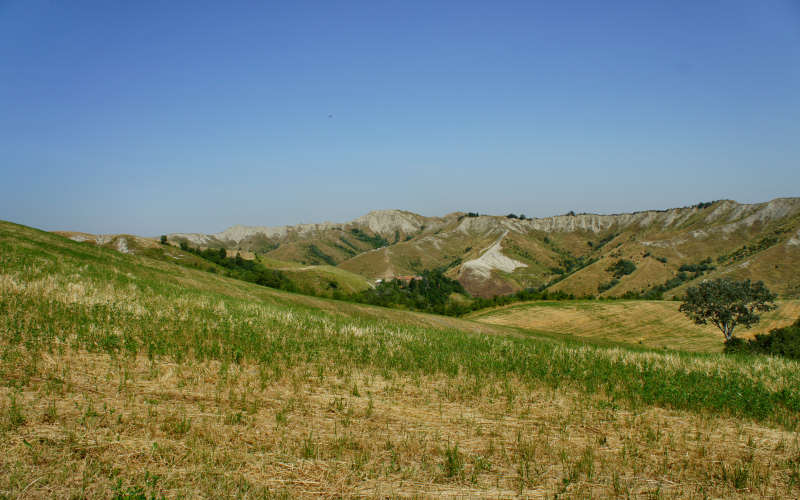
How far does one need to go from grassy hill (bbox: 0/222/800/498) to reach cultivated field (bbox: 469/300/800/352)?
73130mm

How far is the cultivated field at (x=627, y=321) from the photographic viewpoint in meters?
78.9

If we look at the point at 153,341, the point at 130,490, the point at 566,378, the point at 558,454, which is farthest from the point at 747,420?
the point at 153,341

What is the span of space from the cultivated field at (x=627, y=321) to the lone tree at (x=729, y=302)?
4861 millimetres

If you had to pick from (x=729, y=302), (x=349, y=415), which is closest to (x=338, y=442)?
(x=349, y=415)

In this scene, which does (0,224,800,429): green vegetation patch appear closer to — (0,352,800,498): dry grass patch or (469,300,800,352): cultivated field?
(0,352,800,498): dry grass patch

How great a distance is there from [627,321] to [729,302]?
26.2 m

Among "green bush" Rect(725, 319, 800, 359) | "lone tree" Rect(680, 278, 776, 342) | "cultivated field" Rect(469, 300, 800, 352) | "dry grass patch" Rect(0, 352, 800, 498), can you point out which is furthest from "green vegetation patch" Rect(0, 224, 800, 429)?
"lone tree" Rect(680, 278, 776, 342)

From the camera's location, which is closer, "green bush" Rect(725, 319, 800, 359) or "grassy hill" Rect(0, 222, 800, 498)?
"grassy hill" Rect(0, 222, 800, 498)

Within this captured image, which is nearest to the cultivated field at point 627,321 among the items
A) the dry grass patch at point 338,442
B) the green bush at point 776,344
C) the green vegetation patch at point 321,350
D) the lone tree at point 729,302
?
the lone tree at point 729,302

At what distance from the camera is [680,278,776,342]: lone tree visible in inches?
2756

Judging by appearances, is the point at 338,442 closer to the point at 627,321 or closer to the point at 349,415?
the point at 349,415

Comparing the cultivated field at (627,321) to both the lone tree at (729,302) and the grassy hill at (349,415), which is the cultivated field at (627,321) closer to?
the lone tree at (729,302)

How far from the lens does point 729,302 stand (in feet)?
236

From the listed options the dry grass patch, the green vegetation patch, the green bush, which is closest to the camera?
the dry grass patch
